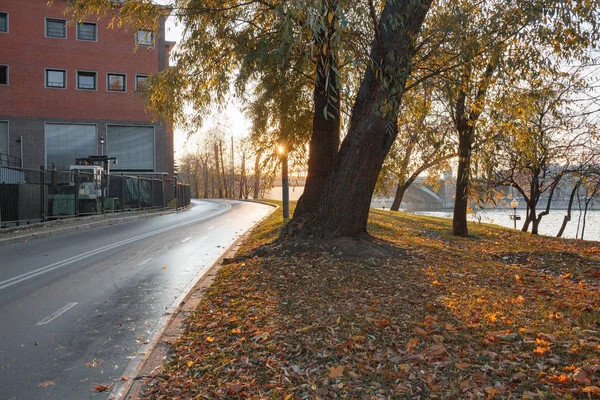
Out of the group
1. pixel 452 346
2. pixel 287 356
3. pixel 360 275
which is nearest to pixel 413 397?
pixel 452 346

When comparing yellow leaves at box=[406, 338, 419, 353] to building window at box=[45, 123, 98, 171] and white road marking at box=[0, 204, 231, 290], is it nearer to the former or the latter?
white road marking at box=[0, 204, 231, 290]

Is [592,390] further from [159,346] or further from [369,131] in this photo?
[369,131]

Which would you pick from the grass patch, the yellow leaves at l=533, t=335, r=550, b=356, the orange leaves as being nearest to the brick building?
the grass patch

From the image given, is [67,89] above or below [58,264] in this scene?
above

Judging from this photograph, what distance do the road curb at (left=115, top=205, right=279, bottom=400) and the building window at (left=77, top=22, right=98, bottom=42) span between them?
32.7 m

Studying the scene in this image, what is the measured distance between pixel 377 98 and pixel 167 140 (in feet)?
104

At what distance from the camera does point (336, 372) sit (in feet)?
13.6

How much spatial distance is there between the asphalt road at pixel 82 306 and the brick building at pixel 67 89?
23641 mm

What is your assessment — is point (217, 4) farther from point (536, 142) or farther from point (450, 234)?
point (450, 234)

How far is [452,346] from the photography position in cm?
462

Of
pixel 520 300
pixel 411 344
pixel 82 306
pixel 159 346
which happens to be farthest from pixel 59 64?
pixel 411 344

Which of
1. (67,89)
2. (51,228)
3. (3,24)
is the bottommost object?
(51,228)

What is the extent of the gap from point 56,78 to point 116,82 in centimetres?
399

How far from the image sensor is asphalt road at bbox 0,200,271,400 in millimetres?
4555
